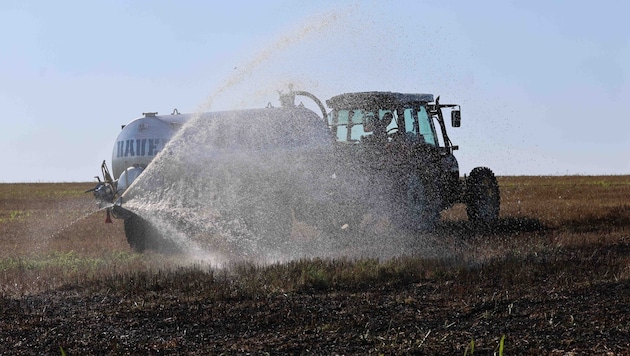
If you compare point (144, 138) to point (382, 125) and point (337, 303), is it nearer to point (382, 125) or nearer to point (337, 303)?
point (382, 125)

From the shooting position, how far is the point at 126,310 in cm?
903

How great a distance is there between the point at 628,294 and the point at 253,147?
6856mm

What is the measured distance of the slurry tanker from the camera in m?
13.9

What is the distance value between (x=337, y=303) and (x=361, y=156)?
5.17 m

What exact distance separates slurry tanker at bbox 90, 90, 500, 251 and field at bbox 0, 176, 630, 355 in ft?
3.97

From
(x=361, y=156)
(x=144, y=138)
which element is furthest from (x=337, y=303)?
(x=144, y=138)

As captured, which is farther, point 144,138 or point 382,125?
point 144,138

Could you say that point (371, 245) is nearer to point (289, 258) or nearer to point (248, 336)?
point (289, 258)

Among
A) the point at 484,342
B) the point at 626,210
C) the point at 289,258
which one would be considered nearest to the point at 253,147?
the point at 289,258

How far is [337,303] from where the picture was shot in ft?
29.8

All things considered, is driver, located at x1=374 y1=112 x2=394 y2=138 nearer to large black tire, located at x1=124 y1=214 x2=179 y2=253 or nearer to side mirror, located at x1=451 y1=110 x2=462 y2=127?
side mirror, located at x1=451 y1=110 x2=462 y2=127

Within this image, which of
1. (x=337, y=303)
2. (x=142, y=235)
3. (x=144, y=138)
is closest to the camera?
(x=337, y=303)

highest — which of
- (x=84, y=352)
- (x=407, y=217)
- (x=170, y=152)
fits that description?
(x=170, y=152)

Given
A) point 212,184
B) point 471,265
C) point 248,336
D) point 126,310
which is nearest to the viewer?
point 248,336
